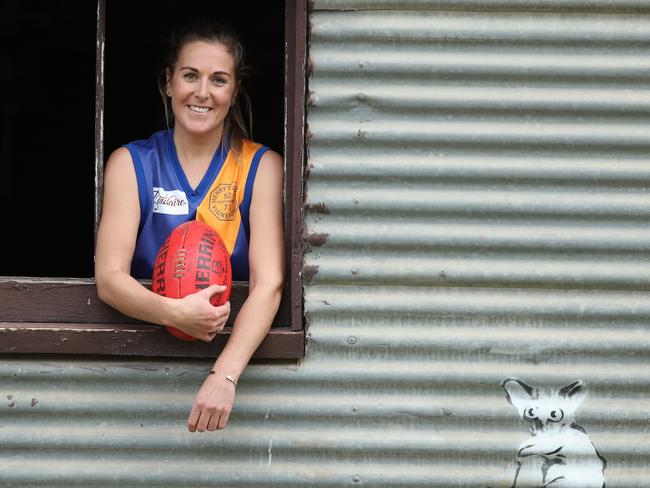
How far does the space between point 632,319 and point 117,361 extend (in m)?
1.95

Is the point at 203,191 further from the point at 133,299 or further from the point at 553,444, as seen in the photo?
the point at 553,444

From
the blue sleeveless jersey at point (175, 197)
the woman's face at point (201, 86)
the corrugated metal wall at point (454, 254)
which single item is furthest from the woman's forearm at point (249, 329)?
the woman's face at point (201, 86)

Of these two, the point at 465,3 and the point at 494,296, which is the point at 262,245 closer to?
the point at 494,296

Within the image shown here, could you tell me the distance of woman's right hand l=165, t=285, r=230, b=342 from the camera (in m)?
2.91

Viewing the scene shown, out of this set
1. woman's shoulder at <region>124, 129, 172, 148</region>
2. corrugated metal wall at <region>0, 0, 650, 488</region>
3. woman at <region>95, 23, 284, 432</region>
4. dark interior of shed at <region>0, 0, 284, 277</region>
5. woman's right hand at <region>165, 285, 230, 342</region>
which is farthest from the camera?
dark interior of shed at <region>0, 0, 284, 277</region>

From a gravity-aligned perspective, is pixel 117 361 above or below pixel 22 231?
below

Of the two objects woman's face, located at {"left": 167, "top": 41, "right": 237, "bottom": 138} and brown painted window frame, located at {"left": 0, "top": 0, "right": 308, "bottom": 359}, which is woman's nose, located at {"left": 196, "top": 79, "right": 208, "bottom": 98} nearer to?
woman's face, located at {"left": 167, "top": 41, "right": 237, "bottom": 138}

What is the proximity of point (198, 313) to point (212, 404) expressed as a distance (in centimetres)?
31

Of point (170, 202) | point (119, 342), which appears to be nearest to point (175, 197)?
point (170, 202)

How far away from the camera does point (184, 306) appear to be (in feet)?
9.55

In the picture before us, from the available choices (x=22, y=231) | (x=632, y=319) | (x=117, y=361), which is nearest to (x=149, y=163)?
(x=117, y=361)

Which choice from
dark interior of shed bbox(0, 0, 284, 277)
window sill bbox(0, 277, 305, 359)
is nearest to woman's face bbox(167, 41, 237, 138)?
window sill bbox(0, 277, 305, 359)

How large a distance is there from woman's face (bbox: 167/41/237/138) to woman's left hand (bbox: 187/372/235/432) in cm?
99

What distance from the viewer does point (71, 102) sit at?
332 inches
